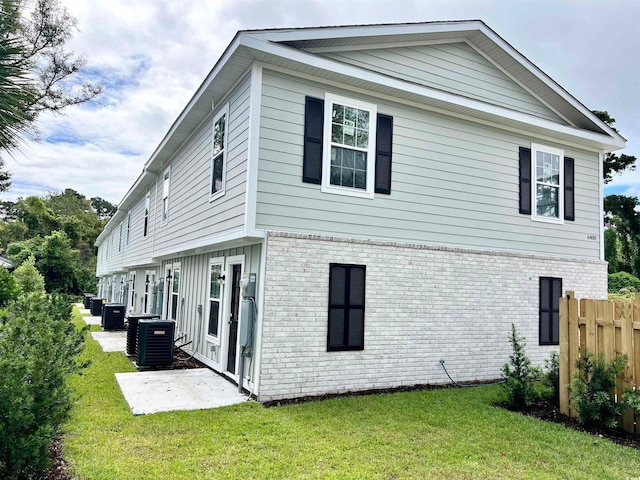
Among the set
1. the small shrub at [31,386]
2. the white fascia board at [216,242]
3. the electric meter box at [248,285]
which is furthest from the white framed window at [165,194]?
the small shrub at [31,386]

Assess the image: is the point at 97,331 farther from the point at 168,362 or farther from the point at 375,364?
the point at 375,364

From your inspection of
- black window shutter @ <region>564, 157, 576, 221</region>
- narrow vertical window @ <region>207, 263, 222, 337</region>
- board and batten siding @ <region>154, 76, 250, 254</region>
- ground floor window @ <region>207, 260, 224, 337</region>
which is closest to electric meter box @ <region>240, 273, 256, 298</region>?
board and batten siding @ <region>154, 76, 250, 254</region>

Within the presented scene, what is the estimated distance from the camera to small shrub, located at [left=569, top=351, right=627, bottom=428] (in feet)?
18.1

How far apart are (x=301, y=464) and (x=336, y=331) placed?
9.77 feet

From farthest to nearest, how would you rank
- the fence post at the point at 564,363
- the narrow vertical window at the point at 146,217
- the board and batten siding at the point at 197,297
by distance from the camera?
the narrow vertical window at the point at 146,217 → the board and batten siding at the point at 197,297 → the fence post at the point at 564,363

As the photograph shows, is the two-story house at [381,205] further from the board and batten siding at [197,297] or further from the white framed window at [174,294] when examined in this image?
the white framed window at [174,294]

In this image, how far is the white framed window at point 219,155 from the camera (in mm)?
7953

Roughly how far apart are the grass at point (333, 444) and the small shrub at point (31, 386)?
630 mm

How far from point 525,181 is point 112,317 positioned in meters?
13.1

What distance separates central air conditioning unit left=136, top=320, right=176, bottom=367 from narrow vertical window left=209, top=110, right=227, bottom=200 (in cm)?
268

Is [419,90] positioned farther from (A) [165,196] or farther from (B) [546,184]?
(A) [165,196]

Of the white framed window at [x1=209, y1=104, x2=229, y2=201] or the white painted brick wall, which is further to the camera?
the white framed window at [x1=209, y1=104, x2=229, y2=201]

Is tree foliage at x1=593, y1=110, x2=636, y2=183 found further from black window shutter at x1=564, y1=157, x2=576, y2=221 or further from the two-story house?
black window shutter at x1=564, y1=157, x2=576, y2=221

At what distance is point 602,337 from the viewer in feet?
19.4
